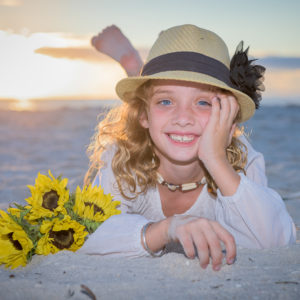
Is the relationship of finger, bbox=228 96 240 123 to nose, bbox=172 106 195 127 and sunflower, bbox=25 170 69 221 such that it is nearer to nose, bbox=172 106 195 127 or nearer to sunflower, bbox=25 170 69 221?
nose, bbox=172 106 195 127

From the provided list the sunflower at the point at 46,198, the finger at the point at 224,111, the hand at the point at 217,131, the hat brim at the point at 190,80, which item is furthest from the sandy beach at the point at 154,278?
the hat brim at the point at 190,80

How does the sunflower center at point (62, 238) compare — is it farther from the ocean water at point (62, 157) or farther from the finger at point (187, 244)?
the ocean water at point (62, 157)

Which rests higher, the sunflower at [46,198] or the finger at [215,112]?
the finger at [215,112]

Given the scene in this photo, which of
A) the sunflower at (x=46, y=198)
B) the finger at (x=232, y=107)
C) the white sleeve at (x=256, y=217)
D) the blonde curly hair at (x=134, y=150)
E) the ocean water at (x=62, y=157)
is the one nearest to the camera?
the sunflower at (x=46, y=198)

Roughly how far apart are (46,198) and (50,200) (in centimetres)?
3

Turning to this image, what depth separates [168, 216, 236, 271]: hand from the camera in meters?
1.88

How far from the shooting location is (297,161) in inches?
276

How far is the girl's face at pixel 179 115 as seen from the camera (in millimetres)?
2609

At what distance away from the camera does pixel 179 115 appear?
2.62m

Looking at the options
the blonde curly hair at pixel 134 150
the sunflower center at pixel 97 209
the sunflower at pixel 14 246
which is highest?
the blonde curly hair at pixel 134 150

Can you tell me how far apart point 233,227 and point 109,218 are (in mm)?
813

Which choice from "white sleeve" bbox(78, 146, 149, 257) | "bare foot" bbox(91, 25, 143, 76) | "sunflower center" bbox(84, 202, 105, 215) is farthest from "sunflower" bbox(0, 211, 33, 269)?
"bare foot" bbox(91, 25, 143, 76)

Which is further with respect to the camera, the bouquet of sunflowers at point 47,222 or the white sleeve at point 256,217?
the white sleeve at point 256,217

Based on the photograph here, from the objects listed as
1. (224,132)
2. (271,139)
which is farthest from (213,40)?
(271,139)
